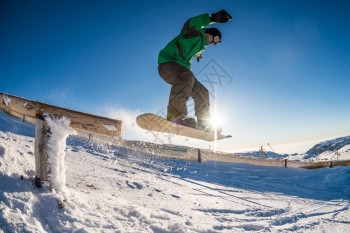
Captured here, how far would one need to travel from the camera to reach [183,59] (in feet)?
15.6

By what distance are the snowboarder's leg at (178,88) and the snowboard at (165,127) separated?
0.54 feet

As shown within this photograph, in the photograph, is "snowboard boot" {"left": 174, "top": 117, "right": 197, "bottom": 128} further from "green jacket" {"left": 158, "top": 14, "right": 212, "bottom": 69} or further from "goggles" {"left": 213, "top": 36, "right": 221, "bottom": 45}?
"goggles" {"left": 213, "top": 36, "right": 221, "bottom": 45}

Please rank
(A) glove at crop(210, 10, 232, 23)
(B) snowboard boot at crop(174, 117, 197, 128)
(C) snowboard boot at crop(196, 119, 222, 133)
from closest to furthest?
1. (A) glove at crop(210, 10, 232, 23)
2. (B) snowboard boot at crop(174, 117, 197, 128)
3. (C) snowboard boot at crop(196, 119, 222, 133)

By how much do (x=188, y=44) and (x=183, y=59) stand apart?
303 mm

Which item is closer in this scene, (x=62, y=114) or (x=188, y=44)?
(x=62, y=114)

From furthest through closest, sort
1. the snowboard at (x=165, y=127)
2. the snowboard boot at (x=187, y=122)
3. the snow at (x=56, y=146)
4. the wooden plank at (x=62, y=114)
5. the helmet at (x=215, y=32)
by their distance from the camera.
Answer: the helmet at (x=215, y=32) < the snowboard boot at (x=187, y=122) < the snowboard at (x=165, y=127) < the snow at (x=56, y=146) < the wooden plank at (x=62, y=114)

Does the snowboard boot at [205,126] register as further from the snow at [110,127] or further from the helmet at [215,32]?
the snow at [110,127]

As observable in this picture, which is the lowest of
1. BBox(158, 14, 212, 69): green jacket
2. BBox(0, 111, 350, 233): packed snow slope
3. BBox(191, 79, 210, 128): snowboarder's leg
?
BBox(0, 111, 350, 233): packed snow slope

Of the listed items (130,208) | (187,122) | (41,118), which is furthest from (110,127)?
(187,122)

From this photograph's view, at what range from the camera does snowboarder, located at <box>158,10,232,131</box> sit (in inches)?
176

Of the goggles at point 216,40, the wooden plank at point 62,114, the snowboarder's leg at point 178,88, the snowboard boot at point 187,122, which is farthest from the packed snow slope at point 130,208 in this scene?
the goggles at point 216,40

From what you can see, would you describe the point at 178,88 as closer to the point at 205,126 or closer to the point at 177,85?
the point at 177,85

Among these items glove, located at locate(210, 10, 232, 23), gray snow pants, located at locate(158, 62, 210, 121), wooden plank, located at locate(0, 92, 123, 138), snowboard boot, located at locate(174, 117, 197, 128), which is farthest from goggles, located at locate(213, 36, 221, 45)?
Answer: wooden plank, located at locate(0, 92, 123, 138)

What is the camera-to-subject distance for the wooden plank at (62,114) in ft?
7.83
